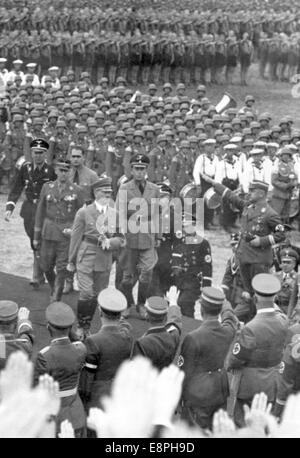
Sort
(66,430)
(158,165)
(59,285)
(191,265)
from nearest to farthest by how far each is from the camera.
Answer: (66,430)
(191,265)
(59,285)
(158,165)

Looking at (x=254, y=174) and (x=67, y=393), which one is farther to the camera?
(x=254, y=174)

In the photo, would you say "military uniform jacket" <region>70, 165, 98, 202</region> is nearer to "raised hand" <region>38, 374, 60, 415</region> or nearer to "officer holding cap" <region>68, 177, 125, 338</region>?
"officer holding cap" <region>68, 177, 125, 338</region>

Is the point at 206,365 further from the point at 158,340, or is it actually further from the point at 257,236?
the point at 257,236

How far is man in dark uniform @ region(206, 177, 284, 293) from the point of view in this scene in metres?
9.47

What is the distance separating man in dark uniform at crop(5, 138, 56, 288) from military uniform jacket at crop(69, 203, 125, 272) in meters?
1.40

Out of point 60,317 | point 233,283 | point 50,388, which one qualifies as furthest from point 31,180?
point 50,388

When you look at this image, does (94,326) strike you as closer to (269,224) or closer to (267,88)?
(269,224)

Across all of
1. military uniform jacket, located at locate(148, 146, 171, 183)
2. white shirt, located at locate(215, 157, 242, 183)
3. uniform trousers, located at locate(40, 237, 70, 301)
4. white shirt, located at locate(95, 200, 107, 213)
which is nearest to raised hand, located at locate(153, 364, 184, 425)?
white shirt, located at locate(95, 200, 107, 213)

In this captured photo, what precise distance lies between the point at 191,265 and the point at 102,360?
3299 millimetres

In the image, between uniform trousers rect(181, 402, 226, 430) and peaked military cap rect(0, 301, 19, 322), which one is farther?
uniform trousers rect(181, 402, 226, 430)

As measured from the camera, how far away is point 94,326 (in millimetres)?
9273

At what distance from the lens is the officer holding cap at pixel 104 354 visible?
242 inches

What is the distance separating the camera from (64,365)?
5887 millimetres

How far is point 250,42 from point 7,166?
1045 centimetres
